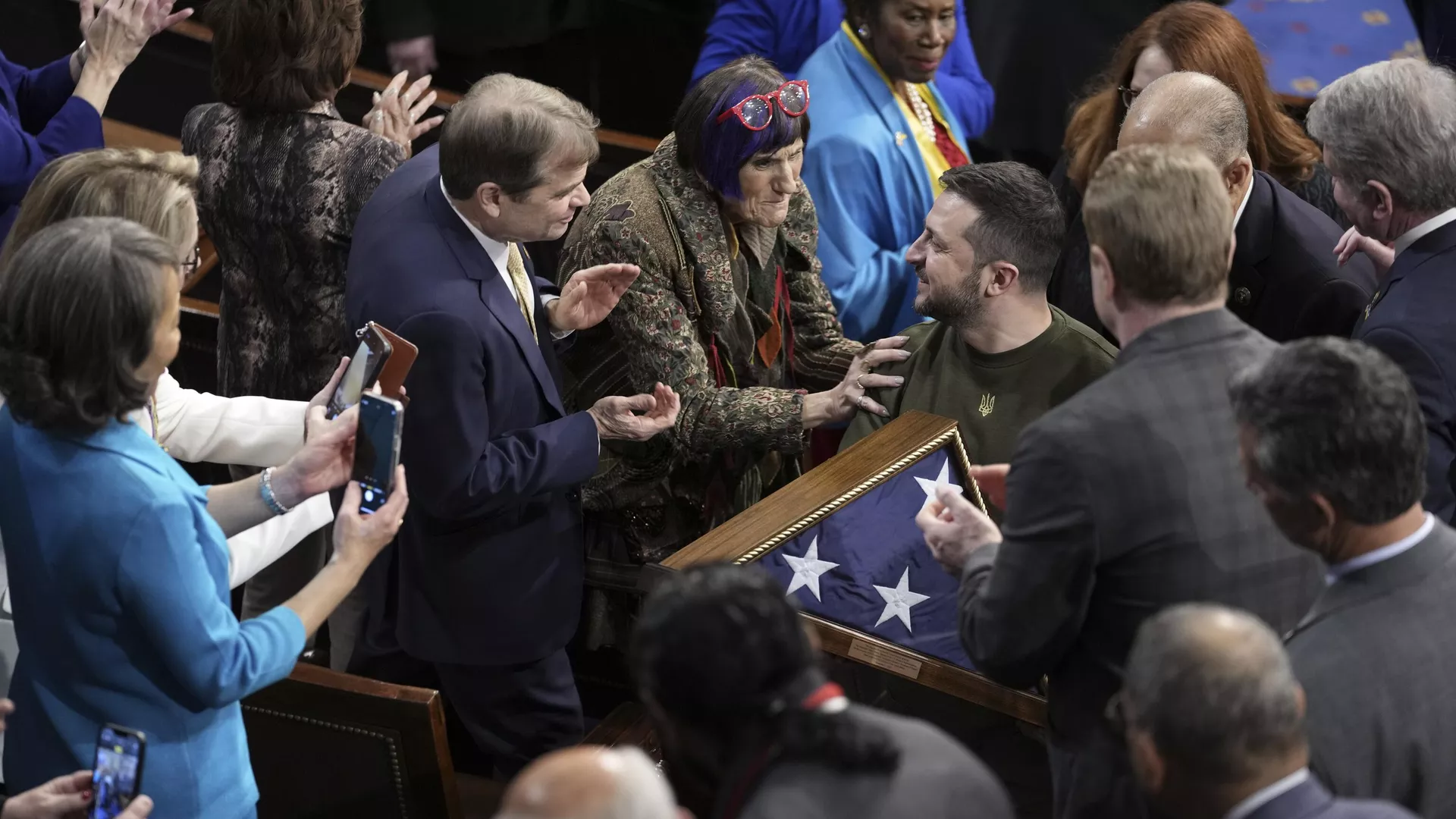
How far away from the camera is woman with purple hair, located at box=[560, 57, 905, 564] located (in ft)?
11.3

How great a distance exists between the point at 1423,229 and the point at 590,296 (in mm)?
1773

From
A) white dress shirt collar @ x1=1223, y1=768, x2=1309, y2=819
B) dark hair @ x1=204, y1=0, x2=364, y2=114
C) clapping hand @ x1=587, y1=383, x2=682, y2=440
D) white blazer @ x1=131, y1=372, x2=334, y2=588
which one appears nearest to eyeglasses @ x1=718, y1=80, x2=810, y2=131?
clapping hand @ x1=587, y1=383, x2=682, y2=440

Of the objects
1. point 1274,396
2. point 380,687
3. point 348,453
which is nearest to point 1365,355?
point 1274,396

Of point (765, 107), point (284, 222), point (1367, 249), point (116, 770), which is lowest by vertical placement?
point (116, 770)

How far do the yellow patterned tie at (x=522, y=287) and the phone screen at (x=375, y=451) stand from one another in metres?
0.75

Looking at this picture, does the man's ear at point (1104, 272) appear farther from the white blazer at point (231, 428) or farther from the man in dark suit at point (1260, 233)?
the white blazer at point (231, 428)

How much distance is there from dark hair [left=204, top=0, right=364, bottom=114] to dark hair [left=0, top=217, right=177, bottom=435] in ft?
4.67

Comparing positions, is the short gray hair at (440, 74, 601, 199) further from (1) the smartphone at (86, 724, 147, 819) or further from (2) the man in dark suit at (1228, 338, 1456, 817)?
(2) the man in dark suit at (1228, 338, 1456, 817)

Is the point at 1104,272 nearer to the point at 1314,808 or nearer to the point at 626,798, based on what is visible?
A: the point at 1314,808

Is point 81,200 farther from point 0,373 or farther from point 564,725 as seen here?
point 564,725

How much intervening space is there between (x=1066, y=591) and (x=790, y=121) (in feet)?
5.51

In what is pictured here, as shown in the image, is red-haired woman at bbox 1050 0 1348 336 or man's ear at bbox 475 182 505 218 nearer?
man's ear at bbox 475 182 505 218

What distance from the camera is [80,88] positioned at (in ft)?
12.4

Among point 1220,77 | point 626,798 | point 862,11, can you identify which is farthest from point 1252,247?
point 626,798
